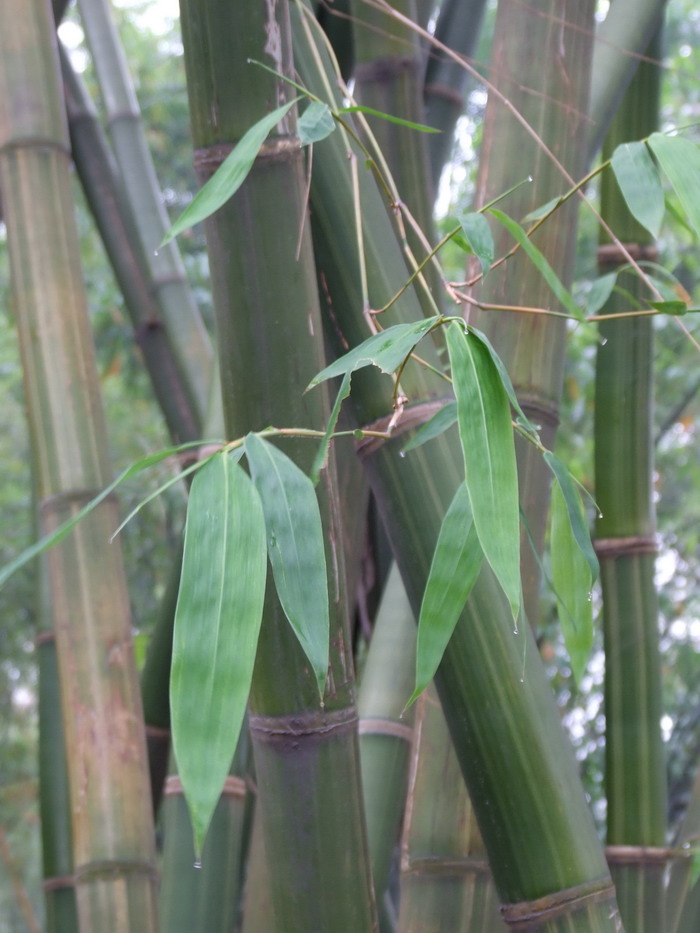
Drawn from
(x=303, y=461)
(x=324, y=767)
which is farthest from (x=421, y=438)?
(x=324, y=767)

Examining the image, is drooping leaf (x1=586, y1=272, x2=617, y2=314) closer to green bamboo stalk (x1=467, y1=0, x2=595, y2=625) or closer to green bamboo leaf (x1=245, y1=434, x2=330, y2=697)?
green bamboo stalk (x1=467, y1=0, x2=595, y2=625)

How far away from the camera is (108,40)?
54.7 inches

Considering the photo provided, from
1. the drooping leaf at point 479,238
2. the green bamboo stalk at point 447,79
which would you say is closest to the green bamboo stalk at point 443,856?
the drooping leaf at point 479,238

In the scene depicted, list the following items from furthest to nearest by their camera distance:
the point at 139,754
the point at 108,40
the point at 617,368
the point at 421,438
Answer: the point at 108,40 → the point at 617,368 → the point at 139,754 → the point at 421,438

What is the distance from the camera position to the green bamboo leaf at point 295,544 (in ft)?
1.23

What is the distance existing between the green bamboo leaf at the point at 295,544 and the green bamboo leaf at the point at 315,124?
5.4 inches

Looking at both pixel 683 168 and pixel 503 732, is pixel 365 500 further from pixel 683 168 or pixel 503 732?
pixel 683 168

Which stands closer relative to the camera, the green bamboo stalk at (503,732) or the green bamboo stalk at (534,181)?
the green bamboo stalk at (503,732)

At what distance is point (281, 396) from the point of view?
0.52m

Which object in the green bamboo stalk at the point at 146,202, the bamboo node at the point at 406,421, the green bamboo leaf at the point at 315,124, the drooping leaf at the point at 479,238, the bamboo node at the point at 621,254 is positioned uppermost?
the green bamboo stalk at the point at 146,202

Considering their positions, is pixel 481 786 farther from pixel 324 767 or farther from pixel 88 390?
pixel 88 390

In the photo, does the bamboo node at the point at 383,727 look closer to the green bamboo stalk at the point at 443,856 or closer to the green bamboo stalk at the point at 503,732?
the green bamboo stalk at the point at 443,856

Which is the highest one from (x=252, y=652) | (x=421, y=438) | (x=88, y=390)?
(x=88, y=390)

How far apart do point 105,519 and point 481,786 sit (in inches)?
15.3
